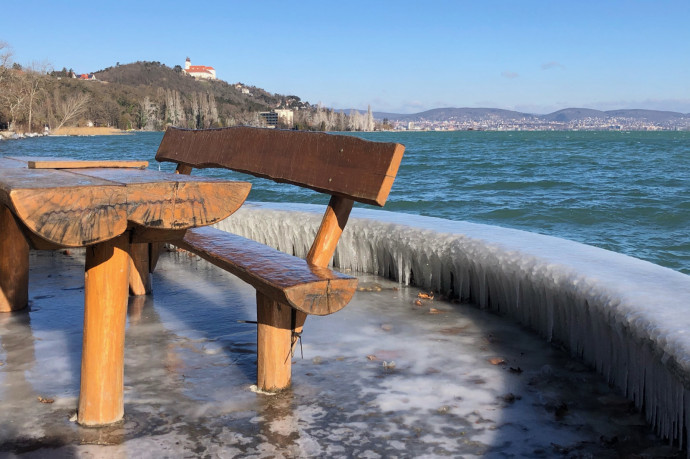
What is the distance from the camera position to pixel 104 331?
94.6 inches

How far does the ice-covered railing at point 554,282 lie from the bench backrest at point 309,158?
1030 millimetres

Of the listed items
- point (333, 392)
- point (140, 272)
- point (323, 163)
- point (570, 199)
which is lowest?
point (570, 199)

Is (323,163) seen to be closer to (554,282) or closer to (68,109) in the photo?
(554,282)

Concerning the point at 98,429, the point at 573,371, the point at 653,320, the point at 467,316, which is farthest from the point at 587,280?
the point at 98,429

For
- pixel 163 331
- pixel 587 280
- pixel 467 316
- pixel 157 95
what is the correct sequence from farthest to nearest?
pixel 157 95 → pixel 467 316 → pixel 163 331 → pixel 587 280

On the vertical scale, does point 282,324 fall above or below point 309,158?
below

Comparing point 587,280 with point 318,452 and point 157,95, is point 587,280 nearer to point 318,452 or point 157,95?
point 318,452

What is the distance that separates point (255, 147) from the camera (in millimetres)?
3352

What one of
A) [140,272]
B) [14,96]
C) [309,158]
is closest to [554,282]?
[309,158]

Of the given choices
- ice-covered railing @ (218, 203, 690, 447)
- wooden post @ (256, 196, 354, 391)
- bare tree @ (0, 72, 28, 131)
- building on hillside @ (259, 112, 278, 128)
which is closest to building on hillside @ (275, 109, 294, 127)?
building on hillside @ (259, 112, 278, 128)

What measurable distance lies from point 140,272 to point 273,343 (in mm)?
2036

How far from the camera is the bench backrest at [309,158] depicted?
2498mm

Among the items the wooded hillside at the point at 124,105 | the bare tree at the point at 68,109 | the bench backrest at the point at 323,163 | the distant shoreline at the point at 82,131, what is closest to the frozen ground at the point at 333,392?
the bench backrest at the point at 323,163

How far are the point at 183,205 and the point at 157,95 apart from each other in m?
171
